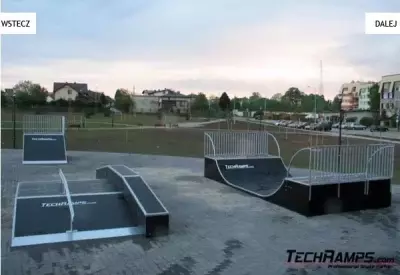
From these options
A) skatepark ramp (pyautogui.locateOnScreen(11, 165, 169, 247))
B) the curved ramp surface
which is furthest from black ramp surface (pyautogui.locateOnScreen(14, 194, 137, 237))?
the curved ramp surface

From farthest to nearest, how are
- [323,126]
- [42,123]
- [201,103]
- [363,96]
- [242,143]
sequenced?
[363,96] < [201,103] < [323,126] < [42,123] < [242,143]

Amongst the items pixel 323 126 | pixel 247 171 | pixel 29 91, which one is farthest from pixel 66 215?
pixel 29 91

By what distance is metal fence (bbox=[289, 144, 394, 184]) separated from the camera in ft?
28.4

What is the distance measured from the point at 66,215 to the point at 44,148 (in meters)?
10.5

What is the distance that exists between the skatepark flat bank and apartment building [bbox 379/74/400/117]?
210 ft

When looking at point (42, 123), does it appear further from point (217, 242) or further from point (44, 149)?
point (217, 242)

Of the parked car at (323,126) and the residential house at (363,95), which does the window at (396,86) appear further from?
the parked car at (323,126)

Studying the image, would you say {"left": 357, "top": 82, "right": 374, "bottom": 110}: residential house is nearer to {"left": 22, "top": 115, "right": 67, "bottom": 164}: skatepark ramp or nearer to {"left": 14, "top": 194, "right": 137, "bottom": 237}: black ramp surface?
{"left": 22, "top": 115, "right": 67, "bottom": 164}: skatepark ramp

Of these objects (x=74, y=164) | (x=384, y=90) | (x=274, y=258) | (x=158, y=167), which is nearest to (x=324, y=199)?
(x=274, y=258)

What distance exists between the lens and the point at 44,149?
16.8m

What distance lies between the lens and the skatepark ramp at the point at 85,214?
670 centimetres

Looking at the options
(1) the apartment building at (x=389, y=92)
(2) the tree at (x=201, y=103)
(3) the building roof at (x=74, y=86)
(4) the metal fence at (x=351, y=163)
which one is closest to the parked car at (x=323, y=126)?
(1) the apartment building at (x=389, y=92)

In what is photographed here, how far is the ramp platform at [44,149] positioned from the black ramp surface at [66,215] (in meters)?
9.17

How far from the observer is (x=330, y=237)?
6.93m
